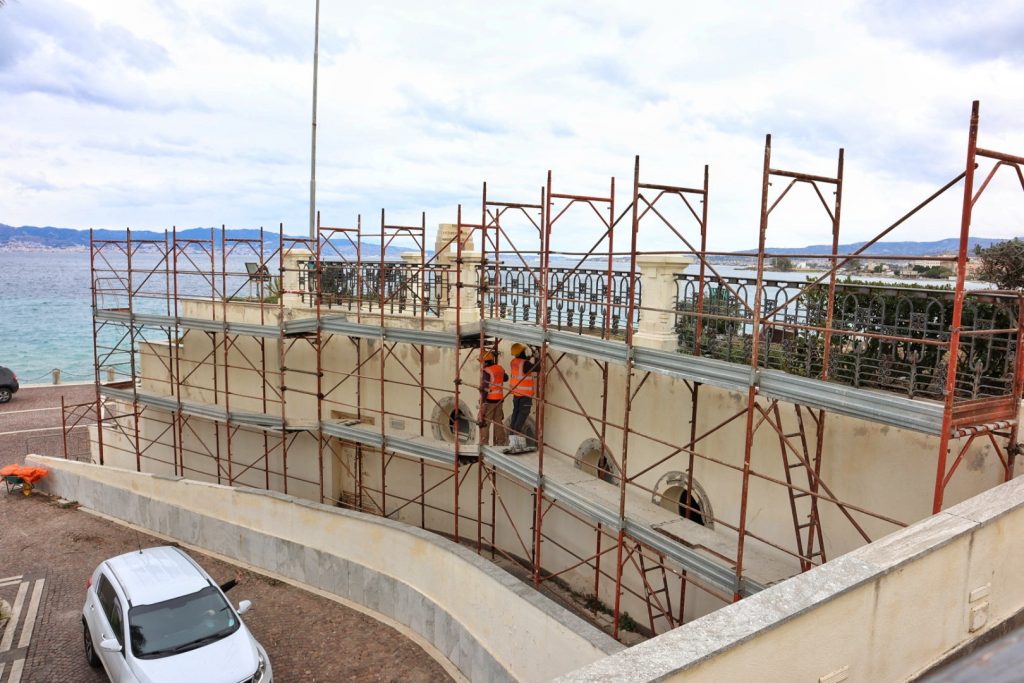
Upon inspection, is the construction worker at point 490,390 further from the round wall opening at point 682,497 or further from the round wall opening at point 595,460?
the round wall opening at point 682,497

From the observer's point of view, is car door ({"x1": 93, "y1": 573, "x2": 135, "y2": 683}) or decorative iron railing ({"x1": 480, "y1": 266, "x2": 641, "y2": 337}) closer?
car door ({"x1": 93, "y1": 573, "x2": 135, "y2": 683})

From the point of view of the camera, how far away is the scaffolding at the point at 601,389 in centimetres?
732

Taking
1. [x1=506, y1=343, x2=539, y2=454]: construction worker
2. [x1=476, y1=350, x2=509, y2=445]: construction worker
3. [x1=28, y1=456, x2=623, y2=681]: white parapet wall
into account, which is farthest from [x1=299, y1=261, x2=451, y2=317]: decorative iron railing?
[x1=28, y1=456, x2=623, y2=681]: white parapet wall

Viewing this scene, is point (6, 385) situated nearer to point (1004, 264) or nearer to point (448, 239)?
point (448, 239)

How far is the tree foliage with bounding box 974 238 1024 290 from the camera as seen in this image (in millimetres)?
11031

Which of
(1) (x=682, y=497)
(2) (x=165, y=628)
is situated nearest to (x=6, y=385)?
(2) (x=165, y=628)

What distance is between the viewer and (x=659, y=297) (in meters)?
10.4

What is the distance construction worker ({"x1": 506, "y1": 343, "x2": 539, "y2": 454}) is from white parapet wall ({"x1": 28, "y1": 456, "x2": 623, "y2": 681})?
2.10m

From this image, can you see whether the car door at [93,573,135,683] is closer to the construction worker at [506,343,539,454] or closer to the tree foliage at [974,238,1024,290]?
the construction worker at [506,343,539,454]

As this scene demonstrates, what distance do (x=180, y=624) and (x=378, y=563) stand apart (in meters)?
3.54

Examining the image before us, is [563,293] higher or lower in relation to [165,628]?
higher

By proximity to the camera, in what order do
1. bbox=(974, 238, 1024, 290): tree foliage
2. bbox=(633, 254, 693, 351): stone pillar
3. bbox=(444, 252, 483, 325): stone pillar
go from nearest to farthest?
bbox=(633, 254, 693, 351): stone pillar, bbox=(974, 238, 1024, 290): tree foliage, bbox=(444, 252, 483, 325): stone pillar

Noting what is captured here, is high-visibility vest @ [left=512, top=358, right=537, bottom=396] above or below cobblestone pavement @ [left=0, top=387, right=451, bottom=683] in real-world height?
above

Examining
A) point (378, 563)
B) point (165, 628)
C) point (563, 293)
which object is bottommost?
point (378, 563)
